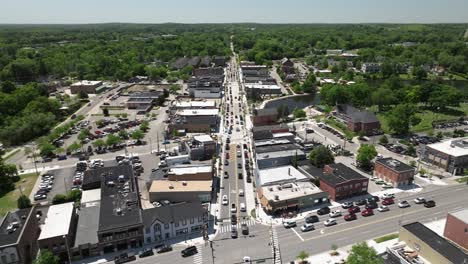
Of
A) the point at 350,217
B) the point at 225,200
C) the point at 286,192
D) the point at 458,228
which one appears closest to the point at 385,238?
the point at 350,217

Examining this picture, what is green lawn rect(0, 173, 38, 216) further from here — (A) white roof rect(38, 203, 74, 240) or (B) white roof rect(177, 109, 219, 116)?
(B) white roof rect(177, 109, 219, 116)

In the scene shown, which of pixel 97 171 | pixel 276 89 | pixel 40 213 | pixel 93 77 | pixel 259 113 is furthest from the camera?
pixel 93 77

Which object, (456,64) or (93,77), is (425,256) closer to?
(93,77)

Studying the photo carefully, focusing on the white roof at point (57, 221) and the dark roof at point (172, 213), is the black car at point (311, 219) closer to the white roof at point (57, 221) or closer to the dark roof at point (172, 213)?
the dark roof at point (172, 213)

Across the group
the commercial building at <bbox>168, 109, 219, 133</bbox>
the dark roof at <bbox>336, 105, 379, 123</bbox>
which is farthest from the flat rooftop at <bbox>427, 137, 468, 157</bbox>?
the commercial building at <bbox>168, 109, 219, 133</bbox>

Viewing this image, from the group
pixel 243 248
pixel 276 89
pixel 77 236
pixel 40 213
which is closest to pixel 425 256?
pixel 243 248

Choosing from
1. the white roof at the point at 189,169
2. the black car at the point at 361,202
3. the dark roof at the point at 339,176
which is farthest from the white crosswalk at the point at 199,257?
the black car at the point at 361,202

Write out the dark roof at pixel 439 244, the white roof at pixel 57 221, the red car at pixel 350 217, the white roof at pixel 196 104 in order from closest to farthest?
the dark roof at pixel 439 244 < the white roof at pixel 57 221 < the red car at pixel 350 217 < the white roof at pixel 196 104
